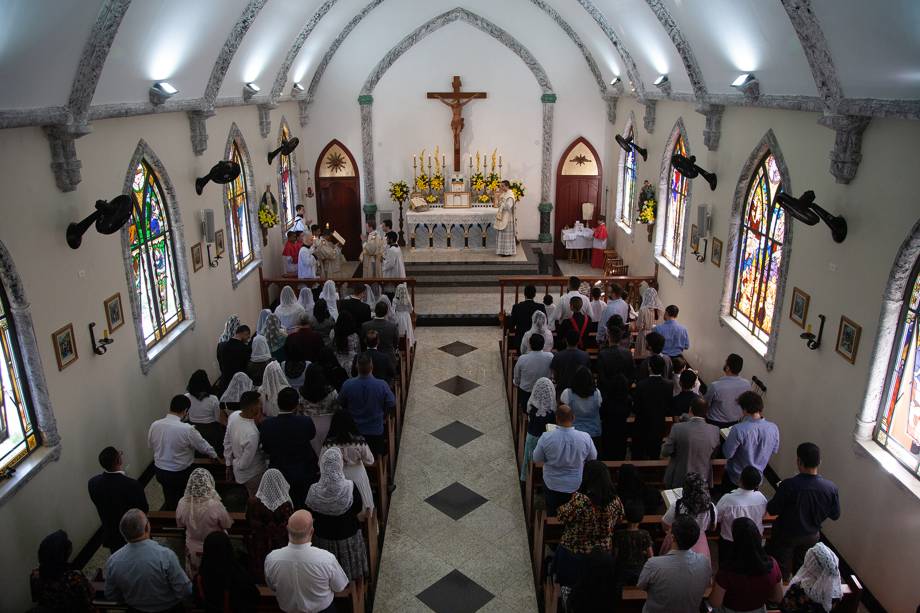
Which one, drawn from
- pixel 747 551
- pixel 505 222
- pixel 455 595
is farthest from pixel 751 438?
pixel 505 222

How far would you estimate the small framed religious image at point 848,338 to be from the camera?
21.1 ft

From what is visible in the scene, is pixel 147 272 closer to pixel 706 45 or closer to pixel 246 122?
pixel 246 122

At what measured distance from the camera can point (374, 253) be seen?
13812 mm

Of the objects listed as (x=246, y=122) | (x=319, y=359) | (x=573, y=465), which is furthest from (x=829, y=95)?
(x=246, y=122)

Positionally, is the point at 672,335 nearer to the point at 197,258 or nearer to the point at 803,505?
the point at 803,505

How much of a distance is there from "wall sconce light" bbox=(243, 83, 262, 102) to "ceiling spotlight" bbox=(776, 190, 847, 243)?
886cm

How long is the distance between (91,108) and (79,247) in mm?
1386

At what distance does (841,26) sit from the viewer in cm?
570

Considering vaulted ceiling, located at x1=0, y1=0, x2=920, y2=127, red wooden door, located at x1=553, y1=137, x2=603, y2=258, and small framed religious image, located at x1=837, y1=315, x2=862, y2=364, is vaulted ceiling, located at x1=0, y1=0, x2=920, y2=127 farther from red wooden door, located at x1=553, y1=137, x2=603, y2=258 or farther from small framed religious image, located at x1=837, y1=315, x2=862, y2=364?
red wooden door, located at x1=553, y1=137, x2=603, y2=258

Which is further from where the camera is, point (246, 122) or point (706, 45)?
point (246, 122)

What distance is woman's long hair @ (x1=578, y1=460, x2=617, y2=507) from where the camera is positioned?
15.9ft

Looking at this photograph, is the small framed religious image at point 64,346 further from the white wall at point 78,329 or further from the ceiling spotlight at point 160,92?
the ceiling spotlight at point 160,92

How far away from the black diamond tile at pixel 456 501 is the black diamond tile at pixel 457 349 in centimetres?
407

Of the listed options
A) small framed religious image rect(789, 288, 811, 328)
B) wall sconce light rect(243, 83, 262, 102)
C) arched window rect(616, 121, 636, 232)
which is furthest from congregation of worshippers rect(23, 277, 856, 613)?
arched window rect(616, 121, 636, 232)
